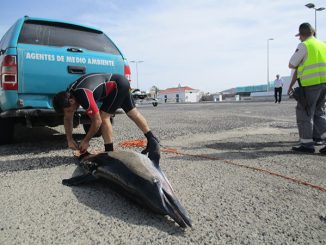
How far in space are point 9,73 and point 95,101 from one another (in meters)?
1.38

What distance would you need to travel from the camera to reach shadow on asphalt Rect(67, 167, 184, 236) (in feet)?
8.30

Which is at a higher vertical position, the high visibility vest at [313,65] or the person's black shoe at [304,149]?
the high visibility vest at [313,65]

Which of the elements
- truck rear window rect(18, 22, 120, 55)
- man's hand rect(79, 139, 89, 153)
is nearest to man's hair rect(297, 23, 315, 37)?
truck rear window rect(18, 22, 120, 55)

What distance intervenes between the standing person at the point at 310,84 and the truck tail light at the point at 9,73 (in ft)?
13.9

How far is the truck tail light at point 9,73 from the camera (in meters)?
4.46

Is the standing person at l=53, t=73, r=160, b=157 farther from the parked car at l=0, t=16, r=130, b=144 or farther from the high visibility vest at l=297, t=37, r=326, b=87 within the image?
the high visibility vest at l=297, t=37, r=326, b=87

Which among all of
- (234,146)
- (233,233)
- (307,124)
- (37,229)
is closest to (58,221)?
(37,229)

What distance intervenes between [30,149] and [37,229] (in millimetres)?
3004

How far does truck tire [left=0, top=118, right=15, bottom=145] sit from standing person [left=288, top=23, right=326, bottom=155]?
4486 mm

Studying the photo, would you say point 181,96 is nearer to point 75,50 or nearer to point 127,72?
point 127,72

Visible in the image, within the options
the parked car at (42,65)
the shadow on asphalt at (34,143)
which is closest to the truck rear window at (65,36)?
the parked car at (42,65)

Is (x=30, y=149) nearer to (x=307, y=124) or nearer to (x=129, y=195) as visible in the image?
(x=129, y=195)

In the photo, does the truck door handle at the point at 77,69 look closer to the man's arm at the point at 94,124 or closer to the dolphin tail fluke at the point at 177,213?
the man's arm at the point at 94,124

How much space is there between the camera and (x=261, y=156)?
475 cm
